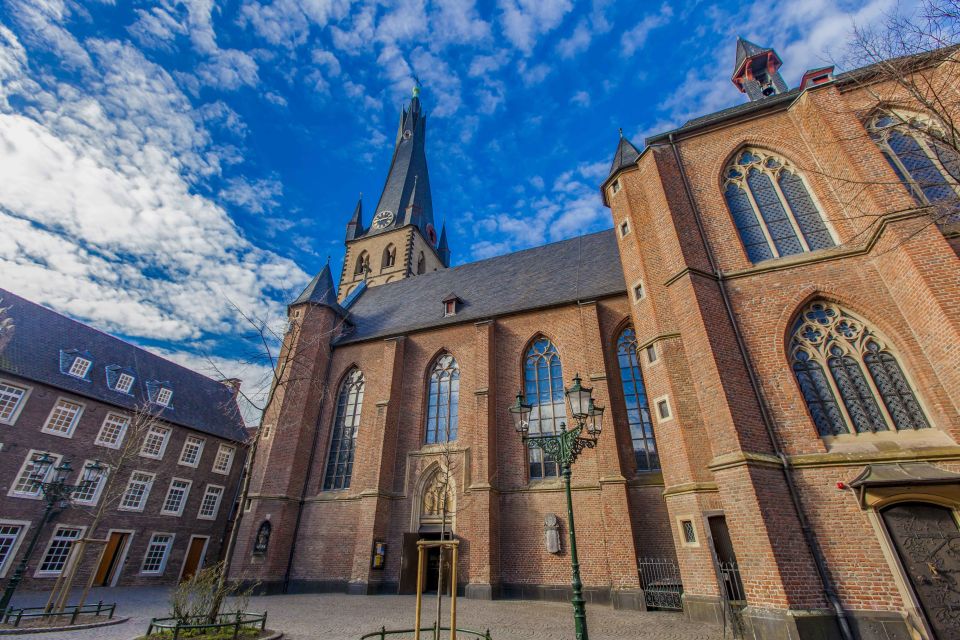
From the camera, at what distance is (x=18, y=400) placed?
16688 mm

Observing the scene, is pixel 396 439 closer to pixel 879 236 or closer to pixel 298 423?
pixel 298 423

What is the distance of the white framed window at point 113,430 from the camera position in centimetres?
1900

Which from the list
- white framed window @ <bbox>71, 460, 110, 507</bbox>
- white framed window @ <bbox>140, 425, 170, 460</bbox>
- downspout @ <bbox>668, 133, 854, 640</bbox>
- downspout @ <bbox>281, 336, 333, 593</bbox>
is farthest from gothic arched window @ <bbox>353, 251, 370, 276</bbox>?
downspout @ <bbox>668, 133, 854, 640</bbox>

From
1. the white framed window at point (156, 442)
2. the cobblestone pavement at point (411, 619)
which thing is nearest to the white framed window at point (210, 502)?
the white framed window at point (156, 442)

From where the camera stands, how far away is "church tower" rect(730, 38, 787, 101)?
622 inches

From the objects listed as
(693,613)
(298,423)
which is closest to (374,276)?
(298,423)

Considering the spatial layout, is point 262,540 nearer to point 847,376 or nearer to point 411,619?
point 411,619

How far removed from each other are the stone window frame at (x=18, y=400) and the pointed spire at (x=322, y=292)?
33.6 ft

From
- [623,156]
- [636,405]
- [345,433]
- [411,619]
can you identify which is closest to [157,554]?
[345,433]

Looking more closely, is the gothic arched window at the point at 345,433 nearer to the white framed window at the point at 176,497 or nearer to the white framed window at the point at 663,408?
the white framed window at the point at 176,497

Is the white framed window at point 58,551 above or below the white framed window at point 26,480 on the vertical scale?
below

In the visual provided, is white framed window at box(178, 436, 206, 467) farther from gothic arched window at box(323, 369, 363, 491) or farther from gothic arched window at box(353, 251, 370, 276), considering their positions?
gothic arched window at box(353, 251, 370, 276)

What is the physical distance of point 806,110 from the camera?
11.5 metres

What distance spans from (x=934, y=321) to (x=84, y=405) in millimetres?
28256
